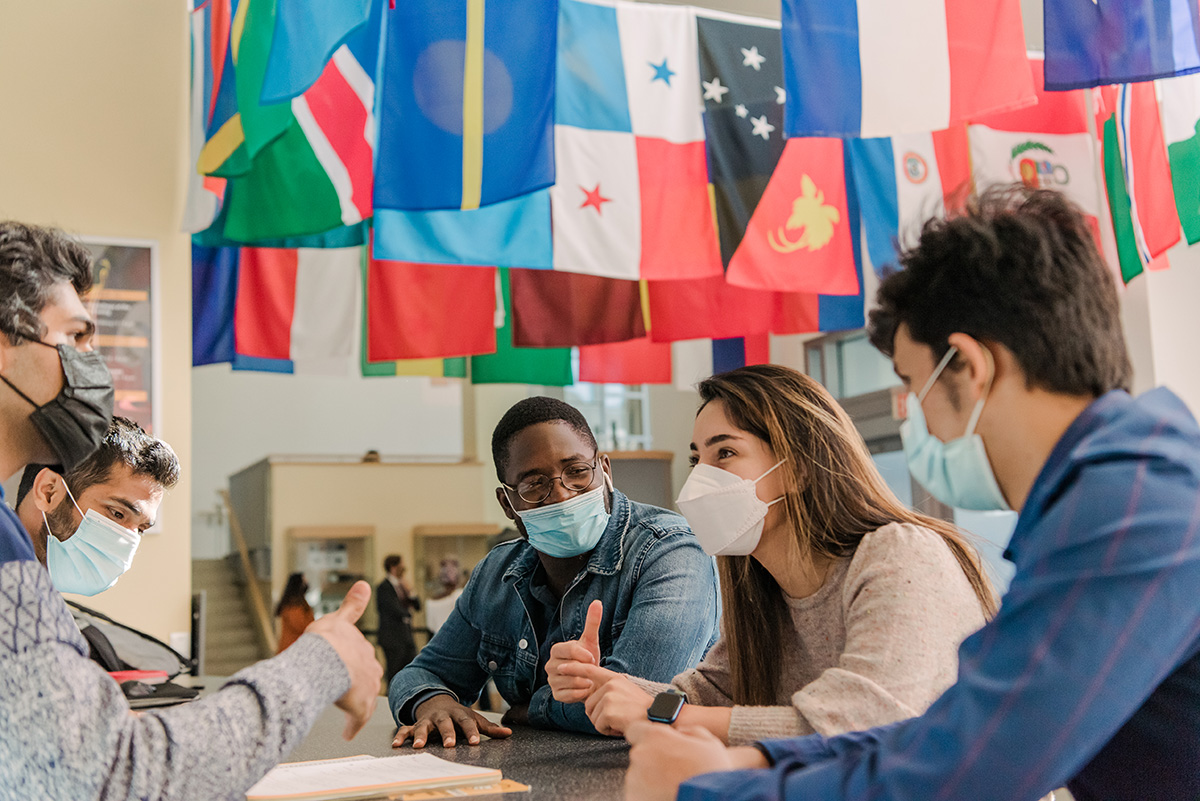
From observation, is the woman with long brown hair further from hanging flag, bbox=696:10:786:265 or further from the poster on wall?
the poster on wall

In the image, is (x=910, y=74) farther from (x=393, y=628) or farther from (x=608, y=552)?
(x=393, y=628)

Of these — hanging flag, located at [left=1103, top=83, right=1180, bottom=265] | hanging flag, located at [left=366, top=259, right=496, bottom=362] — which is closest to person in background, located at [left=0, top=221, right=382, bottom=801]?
hanging flag, located at [left=366, top=259, right=496, bottom=362]

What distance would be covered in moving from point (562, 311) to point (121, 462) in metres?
2.83

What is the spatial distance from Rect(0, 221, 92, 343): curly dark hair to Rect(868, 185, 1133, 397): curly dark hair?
1.18 meters

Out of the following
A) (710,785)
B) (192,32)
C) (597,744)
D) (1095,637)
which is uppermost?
(192,32)

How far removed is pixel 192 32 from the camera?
460cm

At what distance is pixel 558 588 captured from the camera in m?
2.41

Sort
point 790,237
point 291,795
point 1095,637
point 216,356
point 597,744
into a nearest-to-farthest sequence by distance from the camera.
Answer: point 1095,637 < point 291,795 < point 597,744 < point 790,237 < point 216,356

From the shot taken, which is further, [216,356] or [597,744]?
[216,356]

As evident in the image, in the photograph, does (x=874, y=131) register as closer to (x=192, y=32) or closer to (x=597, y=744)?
(x=597, y=744)

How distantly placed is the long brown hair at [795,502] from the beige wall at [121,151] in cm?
363

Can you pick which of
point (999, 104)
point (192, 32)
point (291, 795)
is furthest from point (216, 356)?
point (291, 795)

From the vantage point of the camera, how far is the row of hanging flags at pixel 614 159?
3455mm

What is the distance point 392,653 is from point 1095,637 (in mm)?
7743
